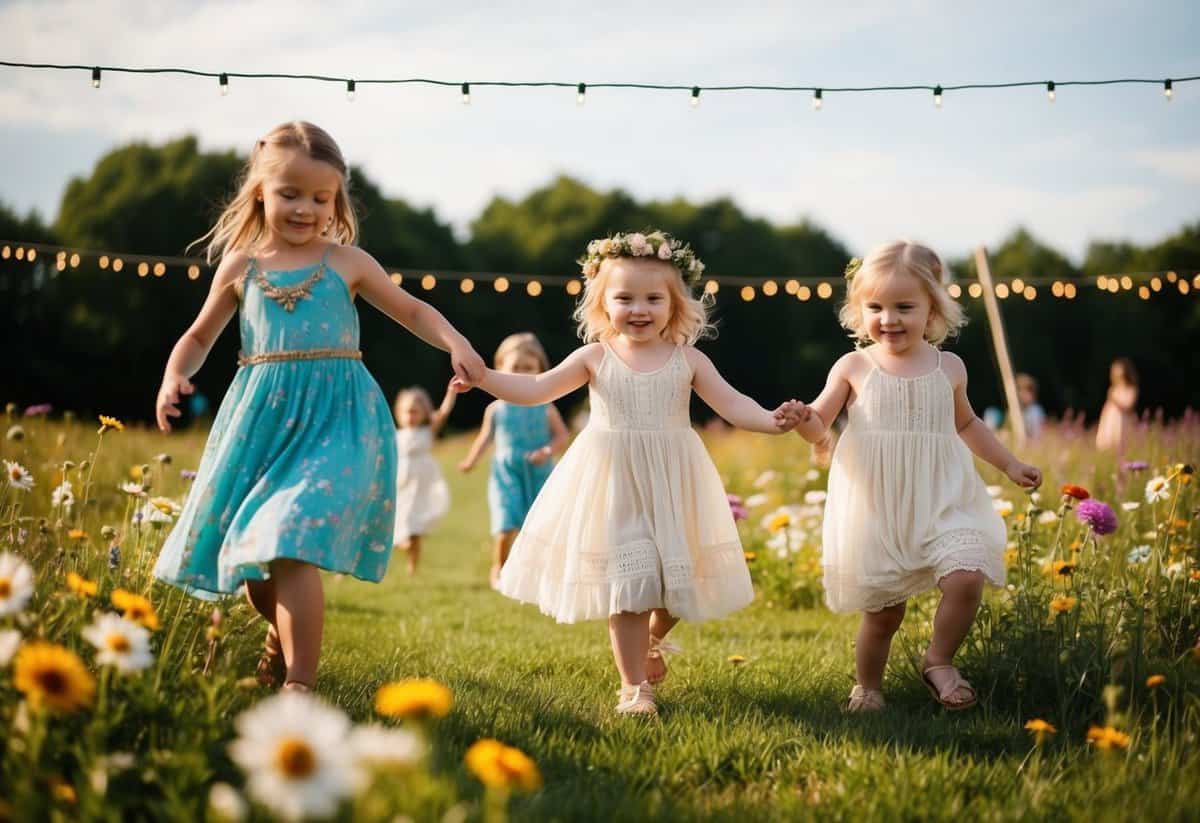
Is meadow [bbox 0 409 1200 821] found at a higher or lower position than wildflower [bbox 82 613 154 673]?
lower

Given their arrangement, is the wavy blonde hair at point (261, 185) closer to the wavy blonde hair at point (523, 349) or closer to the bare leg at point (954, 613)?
the bare leg at point (954, 613)

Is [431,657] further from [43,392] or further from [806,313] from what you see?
[806,313]

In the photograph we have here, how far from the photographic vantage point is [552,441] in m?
8.75

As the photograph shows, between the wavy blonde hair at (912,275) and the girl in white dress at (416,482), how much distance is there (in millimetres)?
5976

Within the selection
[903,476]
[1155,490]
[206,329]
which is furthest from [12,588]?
[1155,490]

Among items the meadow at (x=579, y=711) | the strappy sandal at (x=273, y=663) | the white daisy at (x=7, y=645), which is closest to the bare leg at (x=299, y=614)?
the meadow at (x=579, y=711)

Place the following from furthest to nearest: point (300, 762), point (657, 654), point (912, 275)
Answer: point (657, 654) < point (912, 275) < point (300, 762)

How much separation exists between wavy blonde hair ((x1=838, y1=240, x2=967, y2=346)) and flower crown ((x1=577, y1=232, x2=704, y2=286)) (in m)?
0.58

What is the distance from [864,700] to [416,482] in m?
7.04

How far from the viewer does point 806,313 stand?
38.0 m

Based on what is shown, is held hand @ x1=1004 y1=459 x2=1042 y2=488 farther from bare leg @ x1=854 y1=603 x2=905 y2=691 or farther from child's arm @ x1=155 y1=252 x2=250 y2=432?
child's arm @ x1=155 y1=252 x2=250 y2=432

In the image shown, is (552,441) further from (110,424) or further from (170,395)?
(170,395)

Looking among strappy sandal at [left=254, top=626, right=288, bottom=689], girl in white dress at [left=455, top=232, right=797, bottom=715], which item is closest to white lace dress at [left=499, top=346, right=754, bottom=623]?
girl in white dress at [left=455, top=232, right=797, bottom=715]

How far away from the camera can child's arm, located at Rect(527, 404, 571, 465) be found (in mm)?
8227
